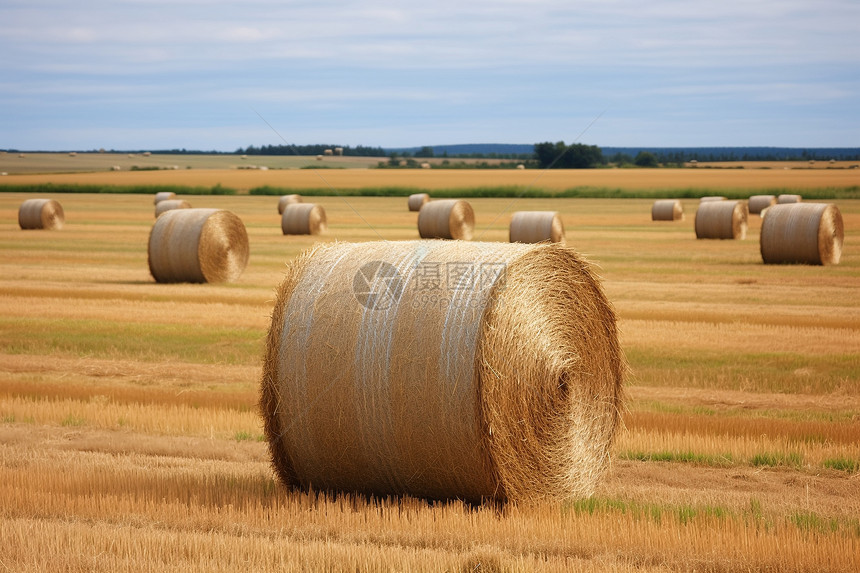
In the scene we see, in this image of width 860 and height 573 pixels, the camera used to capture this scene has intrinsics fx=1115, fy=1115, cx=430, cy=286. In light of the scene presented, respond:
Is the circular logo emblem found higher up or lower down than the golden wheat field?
higher up

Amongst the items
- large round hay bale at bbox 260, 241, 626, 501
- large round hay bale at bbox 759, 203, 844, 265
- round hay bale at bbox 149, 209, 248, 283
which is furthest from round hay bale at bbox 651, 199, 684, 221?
large round hay bale at bbox 260, 241, 626, 501

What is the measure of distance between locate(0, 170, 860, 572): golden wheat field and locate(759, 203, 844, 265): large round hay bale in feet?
14.9

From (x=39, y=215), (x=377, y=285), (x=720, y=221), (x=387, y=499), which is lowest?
(x=720, y=221)

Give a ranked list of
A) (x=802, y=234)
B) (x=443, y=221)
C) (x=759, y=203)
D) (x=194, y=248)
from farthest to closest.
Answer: (x=759, y=203), (x=443, y=221), (x=802, y=234), (x=194, y=248)

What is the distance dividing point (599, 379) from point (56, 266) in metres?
19.8

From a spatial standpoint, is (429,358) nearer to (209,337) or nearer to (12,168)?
(209,337)

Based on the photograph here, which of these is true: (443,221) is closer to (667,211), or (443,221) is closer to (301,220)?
(301,220)

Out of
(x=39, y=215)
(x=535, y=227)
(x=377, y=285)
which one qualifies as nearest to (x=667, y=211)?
(x=535, y=227)

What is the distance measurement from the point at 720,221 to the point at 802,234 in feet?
28.1

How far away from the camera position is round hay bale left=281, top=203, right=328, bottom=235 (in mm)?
36469

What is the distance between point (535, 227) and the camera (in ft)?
100.0

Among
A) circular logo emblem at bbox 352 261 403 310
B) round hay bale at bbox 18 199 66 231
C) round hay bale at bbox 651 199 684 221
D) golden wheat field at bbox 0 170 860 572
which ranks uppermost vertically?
circular logo emblem at bbox 352 261 403 310

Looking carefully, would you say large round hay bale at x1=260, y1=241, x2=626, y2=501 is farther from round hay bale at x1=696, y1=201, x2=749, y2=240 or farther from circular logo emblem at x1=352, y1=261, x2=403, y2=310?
round hay bale at x1=696, y1=201, x2=749, y2=240

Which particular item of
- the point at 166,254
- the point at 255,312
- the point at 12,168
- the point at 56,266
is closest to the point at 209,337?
the point at 255,312
